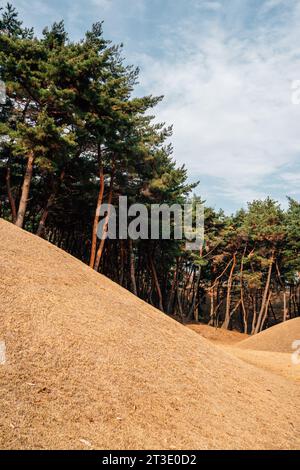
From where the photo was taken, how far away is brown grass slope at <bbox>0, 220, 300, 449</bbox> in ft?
15.6

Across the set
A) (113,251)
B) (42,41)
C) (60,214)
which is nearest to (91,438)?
(42,41)

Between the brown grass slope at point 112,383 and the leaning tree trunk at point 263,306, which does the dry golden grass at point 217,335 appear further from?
the brown grass slope at point 112,383

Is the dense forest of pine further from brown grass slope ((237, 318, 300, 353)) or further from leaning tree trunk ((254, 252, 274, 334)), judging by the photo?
brown grass slope ((237, 318, 300, 353))

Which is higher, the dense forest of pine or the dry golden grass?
the dense forest of pine

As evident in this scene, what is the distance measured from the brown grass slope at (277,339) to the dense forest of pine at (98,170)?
10239mm

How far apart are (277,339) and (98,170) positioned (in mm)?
16341

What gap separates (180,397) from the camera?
6297mm

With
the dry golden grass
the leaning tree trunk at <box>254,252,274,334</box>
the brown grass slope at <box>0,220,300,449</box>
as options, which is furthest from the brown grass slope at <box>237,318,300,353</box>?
the brown grass slope at <box>0,220,300,449</box>

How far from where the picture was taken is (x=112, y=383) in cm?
597

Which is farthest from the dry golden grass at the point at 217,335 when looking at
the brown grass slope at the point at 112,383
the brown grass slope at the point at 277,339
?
the brown grass slope at the point at 112,383

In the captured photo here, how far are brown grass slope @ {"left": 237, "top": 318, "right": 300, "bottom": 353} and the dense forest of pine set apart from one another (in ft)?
33.6

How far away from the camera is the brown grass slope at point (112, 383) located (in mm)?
4762
